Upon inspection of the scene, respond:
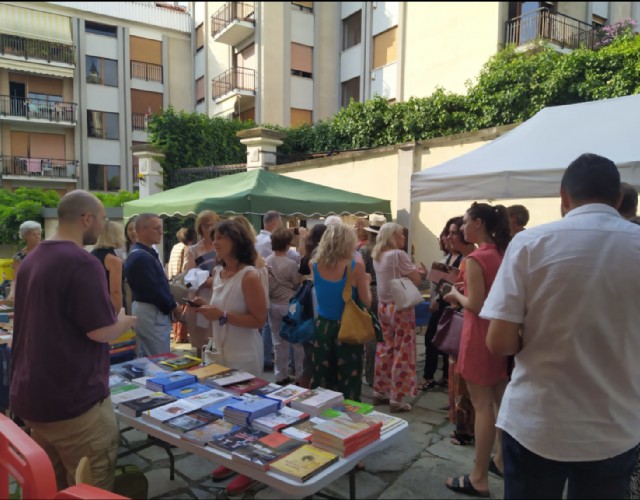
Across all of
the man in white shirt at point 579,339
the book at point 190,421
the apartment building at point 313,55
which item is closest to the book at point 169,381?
the book at point 190,421

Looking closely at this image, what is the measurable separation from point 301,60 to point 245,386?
64.2 ft

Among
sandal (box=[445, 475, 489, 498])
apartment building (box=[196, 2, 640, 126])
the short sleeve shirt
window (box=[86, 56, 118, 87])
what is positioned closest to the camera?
the short sleeve shirt

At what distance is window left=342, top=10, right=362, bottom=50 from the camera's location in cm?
1898

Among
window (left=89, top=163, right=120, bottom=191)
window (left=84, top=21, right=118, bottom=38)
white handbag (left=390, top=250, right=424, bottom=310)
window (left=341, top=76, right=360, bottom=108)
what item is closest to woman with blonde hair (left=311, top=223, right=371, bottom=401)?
white handbag (left=390, top=250, right=424, bottom=310)

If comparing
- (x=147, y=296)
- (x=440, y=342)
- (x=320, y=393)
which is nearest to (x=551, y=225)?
(x=320, y=393)

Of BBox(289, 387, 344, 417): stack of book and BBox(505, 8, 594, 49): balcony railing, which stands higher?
BBox(505, 8, 594, 49): balcony railing

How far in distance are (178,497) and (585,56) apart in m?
→ 10.3

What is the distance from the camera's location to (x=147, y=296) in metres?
3.66

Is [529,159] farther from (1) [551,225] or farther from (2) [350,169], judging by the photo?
(2) [350,169]

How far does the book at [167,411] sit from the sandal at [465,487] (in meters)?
1.67

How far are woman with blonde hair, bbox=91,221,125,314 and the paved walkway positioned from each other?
3.71 feet

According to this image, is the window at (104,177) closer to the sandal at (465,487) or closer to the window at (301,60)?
the window at (301,60)

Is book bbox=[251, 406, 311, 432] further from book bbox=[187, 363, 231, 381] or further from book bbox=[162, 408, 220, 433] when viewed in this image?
book bbox=[187, 363, 231, 381]

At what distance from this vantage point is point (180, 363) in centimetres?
303
